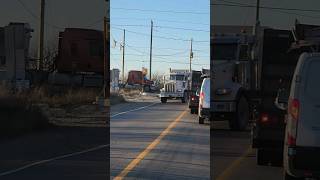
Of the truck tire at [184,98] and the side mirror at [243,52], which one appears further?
the truck tire at [184,98]

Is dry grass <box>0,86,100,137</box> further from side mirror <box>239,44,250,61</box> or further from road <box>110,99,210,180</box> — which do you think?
side mirror <box>239,44,250,61</box>

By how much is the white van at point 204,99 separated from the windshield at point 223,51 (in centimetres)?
25

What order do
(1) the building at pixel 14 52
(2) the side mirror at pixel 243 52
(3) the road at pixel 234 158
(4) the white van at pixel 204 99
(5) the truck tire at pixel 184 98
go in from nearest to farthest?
(4) the white van at pixel 204 99 → (3) the road at pixel 234 158 → (2) the side mirror at pixel 243 52 → (1) the building at pixel 14 52 → (5) the truck tire at pixel 184 98

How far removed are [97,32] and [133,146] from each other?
155 cm

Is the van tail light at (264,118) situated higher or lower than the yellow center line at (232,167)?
higher

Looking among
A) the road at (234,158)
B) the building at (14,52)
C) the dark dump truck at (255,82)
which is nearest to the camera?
the dark dump truck at (255,82)

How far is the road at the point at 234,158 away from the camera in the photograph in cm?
Result: 579

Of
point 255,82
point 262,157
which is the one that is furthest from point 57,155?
point 255,82

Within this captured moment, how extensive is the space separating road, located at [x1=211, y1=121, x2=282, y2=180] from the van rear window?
0.84 meters

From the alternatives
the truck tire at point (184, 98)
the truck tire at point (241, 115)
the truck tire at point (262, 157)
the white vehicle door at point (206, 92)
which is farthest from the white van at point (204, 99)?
the truck tire at point (262, 157)

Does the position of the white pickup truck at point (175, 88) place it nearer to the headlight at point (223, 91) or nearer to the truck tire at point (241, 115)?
the headlight at point (223, 91)

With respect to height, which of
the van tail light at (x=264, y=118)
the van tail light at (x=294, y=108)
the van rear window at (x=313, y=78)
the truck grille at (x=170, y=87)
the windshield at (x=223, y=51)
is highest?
the windshield at (x=223, y=51)

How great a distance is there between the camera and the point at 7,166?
8125 mm

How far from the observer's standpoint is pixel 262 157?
7340 mm
